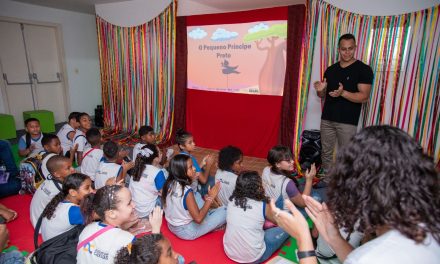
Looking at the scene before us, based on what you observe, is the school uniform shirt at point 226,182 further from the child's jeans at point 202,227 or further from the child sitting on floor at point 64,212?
the child sitting on floor at point 64,212

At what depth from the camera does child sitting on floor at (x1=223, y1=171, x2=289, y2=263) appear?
1892mm

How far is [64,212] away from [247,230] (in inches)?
48.4

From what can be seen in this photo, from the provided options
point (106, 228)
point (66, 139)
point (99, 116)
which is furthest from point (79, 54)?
point (106, 228)

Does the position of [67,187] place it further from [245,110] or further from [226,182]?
[245,110]

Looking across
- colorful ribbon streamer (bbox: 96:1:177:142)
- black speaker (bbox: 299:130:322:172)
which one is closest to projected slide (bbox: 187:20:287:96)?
colorful ribbon streamer (bbox: 96:1:177:142)

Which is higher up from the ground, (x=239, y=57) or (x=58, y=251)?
(x=239, y=57)

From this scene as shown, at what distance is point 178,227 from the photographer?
7.57ft

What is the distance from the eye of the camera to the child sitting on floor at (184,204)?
2.18 metres

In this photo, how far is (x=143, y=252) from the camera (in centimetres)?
129

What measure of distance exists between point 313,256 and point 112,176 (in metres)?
2.03

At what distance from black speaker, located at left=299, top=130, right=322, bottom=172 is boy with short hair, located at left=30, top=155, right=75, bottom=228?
8.94 feet

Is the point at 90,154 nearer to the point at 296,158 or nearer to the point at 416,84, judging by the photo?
the point at 296,158

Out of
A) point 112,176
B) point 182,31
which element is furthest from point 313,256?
point 182,31

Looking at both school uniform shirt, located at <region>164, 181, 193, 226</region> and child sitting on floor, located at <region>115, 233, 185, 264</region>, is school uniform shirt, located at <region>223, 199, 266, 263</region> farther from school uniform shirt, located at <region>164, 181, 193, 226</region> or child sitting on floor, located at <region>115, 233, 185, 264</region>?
child sitting on floor, located at <region>115, 233, 185, 264</region>
